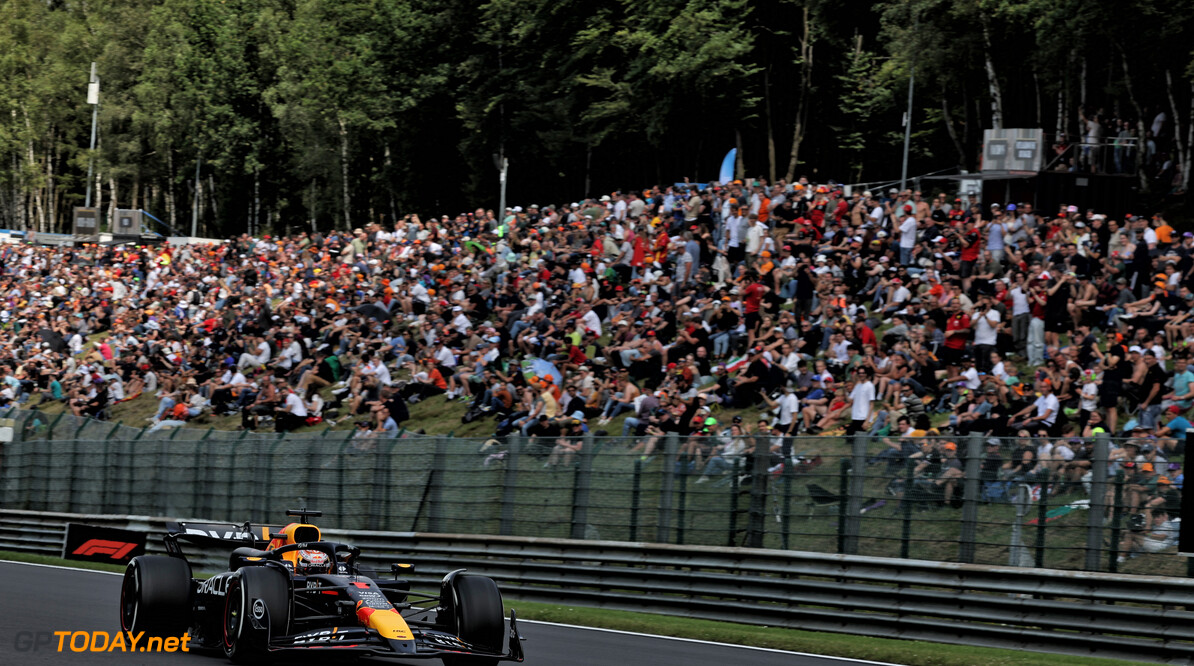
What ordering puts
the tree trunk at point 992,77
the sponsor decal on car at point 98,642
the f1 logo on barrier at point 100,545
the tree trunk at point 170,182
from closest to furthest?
the sponsor decal on car at point 98,642
the f1 logo on barrier at point 100,545
the tree trunk at point 992,77
the tree trunk at point 170,182

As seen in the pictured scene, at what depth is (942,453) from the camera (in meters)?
13.1

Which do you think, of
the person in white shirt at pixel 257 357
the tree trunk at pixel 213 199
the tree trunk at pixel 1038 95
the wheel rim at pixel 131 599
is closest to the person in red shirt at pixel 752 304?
the wheel rim at pixel 131 599

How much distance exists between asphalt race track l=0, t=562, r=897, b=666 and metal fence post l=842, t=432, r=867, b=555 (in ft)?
6.27

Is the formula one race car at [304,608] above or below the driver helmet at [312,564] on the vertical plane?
below

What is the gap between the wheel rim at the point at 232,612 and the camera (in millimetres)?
9852

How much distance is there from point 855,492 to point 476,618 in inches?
209

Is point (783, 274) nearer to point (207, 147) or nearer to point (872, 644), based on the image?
point (872, 644)

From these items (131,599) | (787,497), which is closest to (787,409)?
(787,497)

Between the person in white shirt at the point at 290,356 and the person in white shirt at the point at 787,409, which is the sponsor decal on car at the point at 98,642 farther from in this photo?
the person in white shirt at the point at 290,356

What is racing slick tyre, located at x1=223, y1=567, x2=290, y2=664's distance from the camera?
938 cm

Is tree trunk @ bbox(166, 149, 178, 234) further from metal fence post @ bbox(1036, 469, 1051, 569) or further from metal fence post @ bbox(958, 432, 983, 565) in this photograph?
metal fence post @ bbox(1036, 469, 1051, 569)

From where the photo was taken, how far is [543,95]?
52.8m

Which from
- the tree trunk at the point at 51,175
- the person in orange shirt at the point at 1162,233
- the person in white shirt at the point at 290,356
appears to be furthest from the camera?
the tree trunk at the point at 51,175

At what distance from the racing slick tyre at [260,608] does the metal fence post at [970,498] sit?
643 centimetres
